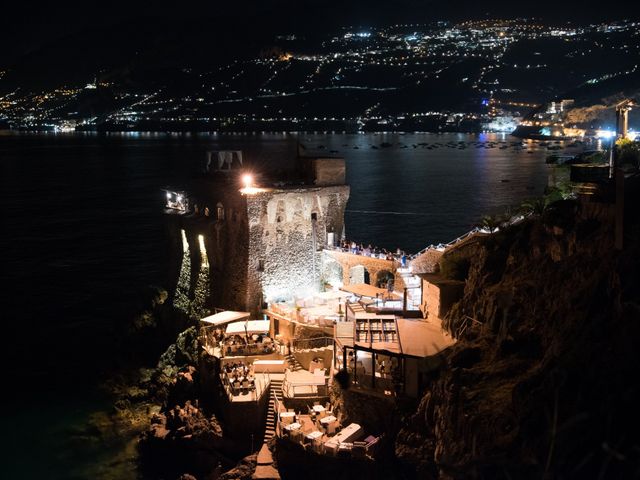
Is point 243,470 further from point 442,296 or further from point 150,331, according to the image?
point 150,331

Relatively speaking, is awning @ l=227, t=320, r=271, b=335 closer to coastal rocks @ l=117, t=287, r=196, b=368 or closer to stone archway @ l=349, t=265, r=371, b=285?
stone archway @ l=349, t=265, r=371, b=285

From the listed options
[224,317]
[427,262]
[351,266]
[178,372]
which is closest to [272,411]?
[224,317]

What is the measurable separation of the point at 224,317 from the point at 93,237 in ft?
119

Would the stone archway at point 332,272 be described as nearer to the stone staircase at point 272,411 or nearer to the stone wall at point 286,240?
the stone wall at point 286,240

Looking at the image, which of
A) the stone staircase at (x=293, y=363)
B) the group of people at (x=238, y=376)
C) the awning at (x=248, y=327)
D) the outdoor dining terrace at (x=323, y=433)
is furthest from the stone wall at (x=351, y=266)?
the outdoor dining terrace at (x=323, y=433)

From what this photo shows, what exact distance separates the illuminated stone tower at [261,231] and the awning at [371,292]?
3.66 m

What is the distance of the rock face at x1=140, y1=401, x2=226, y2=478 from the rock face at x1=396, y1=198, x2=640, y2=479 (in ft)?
22.9

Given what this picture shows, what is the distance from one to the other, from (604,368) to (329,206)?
18.9 metres

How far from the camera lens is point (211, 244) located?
29.7m

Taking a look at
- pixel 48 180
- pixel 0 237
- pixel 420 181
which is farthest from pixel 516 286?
pixel 48 180

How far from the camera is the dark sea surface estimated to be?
2947cm

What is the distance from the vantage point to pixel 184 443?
74.7ft

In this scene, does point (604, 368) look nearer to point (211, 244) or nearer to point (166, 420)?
point (166, 420)

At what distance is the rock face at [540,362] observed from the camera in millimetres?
10766
